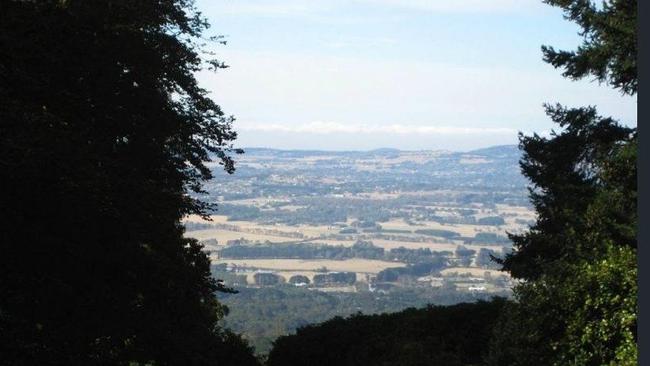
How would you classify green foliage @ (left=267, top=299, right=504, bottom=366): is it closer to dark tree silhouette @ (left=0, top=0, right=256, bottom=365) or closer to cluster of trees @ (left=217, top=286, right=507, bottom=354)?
dark tree silhouette @ (left=0, top=0, right=256, bottom=365)

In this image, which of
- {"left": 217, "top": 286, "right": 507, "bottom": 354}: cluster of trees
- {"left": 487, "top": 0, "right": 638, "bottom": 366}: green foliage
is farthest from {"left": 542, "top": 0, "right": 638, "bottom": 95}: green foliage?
{"left": 217, "top": 286, "right": 507, "bottom": 354}: cluster of trees

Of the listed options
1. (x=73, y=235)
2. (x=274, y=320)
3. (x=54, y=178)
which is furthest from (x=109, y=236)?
(x=274, y=320)

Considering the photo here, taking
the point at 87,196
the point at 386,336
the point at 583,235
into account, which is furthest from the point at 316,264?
the point at 87,196

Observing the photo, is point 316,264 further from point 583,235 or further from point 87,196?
point 87,196

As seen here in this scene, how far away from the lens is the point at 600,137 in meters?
21.0

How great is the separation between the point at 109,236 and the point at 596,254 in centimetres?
936

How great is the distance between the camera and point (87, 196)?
385 inches

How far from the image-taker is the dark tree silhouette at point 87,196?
9.28 metres

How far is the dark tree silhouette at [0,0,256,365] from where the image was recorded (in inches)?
365

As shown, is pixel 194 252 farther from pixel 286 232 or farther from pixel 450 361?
pixel 286 232

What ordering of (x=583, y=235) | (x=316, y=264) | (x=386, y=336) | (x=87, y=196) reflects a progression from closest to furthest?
(x=87, y=196) < (x=583, y=235) < (x=386, y=336) < (x=316, y=264)

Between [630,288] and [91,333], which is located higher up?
[630,288]

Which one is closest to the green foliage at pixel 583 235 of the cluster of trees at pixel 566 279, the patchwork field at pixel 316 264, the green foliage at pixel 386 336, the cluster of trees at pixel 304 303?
the cluster of trees at pixel 566 279

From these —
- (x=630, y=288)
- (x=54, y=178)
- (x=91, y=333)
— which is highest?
(x=54, y=178)
